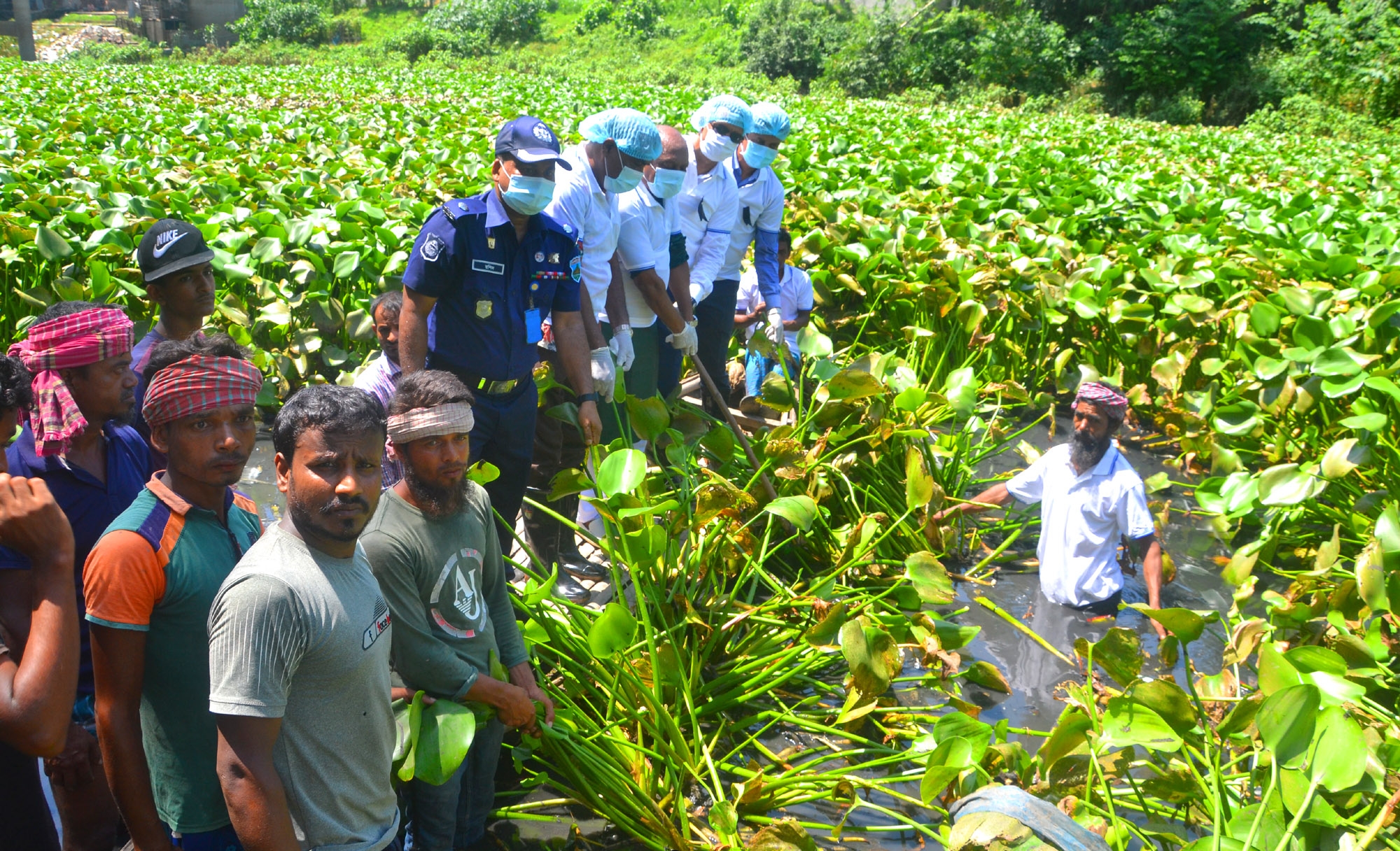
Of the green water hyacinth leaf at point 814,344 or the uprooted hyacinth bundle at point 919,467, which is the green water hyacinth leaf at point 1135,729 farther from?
the green water hyacinth leaf at point 814,344

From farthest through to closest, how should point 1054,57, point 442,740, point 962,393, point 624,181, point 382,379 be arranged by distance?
point 1054,57, point 962,393, point 624,181, point 382,379, point 442,740

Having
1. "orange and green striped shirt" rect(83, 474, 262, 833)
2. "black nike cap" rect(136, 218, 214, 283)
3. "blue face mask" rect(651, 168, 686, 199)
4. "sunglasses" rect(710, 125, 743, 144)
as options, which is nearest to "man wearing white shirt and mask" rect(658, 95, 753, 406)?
"sunglasses" rect(710, 125, 743, 144)

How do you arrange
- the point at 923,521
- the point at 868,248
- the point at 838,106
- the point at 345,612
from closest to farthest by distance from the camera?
the point at 345,612, the point at 923,521, the point at 868,248, the point at 838,106

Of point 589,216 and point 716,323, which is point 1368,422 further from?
point 589,216

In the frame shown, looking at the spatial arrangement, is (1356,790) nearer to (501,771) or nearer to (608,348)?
(501,771)

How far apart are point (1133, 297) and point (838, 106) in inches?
567

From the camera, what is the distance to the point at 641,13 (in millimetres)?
42312

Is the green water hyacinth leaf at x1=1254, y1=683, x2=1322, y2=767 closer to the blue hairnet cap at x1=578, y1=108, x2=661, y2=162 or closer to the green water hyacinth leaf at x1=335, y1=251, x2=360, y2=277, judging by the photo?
the blue hairnet cap at x1=578, y1=108, x2=661, y2=162

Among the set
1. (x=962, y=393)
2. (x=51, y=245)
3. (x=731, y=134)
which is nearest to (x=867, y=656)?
(x=962, y=393)

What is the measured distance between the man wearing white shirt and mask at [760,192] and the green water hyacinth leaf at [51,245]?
345cm

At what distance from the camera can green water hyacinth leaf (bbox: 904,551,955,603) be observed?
3141 mm

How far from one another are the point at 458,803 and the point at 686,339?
2.66 metres

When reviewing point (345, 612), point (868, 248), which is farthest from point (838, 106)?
point (345, 612)

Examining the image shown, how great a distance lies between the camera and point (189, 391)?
195 centimetres
